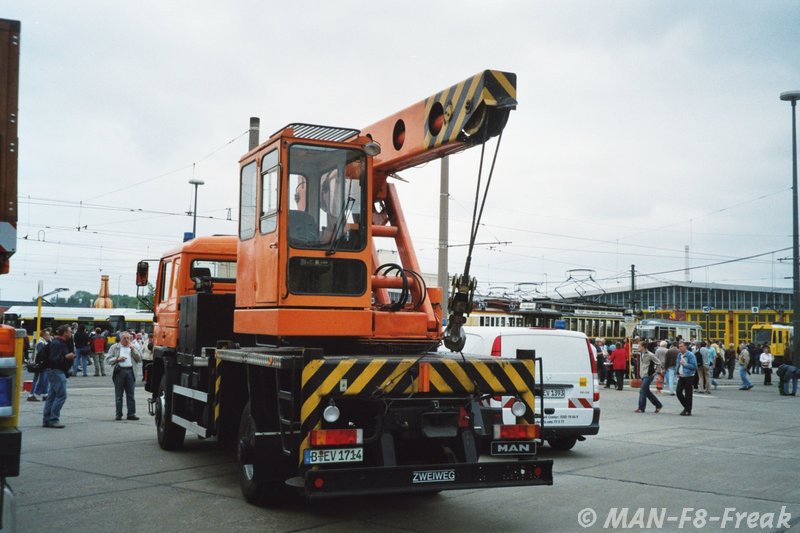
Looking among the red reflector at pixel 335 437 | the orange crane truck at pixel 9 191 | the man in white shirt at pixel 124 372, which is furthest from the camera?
the man in white shirt at pixel 124 372

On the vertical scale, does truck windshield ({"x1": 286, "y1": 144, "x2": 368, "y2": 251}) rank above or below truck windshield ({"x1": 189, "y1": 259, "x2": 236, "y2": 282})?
above

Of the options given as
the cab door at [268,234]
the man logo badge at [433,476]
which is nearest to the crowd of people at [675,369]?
the cab door at [268,234]

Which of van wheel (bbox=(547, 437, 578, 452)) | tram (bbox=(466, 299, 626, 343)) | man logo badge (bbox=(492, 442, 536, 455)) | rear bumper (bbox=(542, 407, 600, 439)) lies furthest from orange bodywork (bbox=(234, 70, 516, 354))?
tram (bbox=(466, 299, 626, 343))

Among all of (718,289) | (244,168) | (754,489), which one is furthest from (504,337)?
(718,289)

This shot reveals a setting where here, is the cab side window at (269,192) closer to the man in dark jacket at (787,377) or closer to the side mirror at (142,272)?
the side mirror at (142,272)

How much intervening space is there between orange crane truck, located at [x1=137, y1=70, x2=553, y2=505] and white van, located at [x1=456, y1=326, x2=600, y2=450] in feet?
10.5

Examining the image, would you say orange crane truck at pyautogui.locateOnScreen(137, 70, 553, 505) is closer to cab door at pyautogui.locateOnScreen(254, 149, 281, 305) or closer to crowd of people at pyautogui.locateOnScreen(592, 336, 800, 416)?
cab door at pyautogui.locateOnScreen(254, 149, 281, 305)

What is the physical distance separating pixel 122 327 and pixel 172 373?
42617 millimetres

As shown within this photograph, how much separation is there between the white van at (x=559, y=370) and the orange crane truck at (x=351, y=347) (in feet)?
10.5

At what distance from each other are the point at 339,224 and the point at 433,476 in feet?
9.12

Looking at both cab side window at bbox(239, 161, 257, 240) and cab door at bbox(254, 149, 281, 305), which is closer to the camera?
cab door at bbox(254, 149, 281, 305)

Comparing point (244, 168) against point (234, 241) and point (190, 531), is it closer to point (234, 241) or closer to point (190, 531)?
point (234, 241)

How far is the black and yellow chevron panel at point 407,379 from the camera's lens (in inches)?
258

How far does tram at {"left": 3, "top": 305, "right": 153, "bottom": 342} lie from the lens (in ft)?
166
